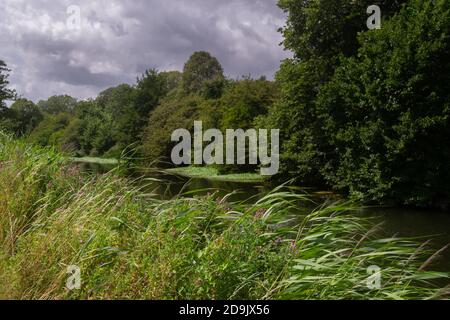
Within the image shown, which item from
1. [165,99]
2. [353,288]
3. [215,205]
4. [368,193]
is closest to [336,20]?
[368,193]

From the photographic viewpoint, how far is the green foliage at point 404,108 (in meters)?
13.8

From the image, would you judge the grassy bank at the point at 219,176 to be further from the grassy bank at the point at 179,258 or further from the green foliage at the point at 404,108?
the grassy bank at the point at 179,258

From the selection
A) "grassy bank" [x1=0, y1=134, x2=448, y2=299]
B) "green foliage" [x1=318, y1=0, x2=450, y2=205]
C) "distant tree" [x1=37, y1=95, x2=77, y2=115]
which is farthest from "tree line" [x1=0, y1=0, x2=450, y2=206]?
"distant tree" [x1=37, y1=95, x2=77, y2=115]

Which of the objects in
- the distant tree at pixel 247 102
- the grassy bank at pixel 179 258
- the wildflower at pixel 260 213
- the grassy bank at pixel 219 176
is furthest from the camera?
the distant tree at pixel 247 102

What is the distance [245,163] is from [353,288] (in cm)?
2455

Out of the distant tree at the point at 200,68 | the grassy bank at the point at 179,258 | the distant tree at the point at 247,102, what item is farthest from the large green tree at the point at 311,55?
the distant tree at the point at 200,68

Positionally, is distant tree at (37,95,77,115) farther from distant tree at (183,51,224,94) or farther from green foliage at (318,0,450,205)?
green foliage at (318,0,450,205)

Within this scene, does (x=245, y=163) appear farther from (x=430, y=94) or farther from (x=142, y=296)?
(x=142, y=296)

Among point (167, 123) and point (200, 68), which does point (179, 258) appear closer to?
point (167, 123)

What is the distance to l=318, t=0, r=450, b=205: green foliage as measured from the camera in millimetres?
13836

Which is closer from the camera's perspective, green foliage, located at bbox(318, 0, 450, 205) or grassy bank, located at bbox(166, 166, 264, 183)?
green foliage, located at bbox(318, 0, 450, 205)

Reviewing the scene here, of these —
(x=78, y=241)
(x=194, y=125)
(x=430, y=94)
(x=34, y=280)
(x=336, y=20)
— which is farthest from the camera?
(x=194, y=125)

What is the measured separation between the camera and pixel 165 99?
44031mm

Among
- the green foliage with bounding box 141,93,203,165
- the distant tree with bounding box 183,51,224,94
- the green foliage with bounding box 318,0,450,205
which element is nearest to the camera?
the green foliage with bounding box 318,0,450,205
